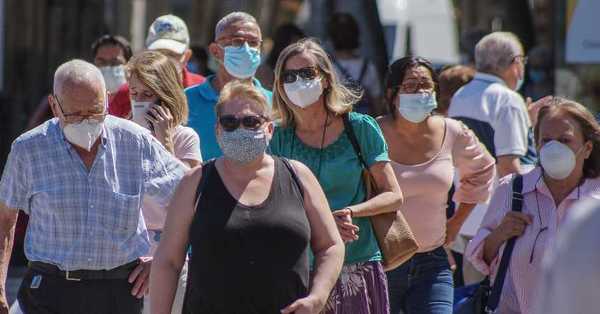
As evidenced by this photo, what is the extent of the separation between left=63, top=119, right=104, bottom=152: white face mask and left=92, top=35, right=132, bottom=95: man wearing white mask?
137 inches

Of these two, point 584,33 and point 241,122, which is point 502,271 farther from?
point 584,33

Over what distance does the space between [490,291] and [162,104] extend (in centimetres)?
164

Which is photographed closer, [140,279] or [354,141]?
[140,279]

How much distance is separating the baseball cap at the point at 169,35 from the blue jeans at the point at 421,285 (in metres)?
2.56

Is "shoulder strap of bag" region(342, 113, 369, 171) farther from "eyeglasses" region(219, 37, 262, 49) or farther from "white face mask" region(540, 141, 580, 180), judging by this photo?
"eyeglasses" region(219, 37, 262, 49)

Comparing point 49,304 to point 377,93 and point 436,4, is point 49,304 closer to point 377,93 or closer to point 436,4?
point 377,93

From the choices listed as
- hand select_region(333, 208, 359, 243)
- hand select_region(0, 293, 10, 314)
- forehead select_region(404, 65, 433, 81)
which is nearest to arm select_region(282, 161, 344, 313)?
hand select_region(333, 208, 359, 243)

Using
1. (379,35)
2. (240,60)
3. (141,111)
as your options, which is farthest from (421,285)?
(379,35)

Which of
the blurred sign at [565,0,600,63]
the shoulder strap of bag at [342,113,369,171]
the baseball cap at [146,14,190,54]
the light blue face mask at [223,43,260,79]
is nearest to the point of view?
the shoulder strap of bag at [342,113,369,171]

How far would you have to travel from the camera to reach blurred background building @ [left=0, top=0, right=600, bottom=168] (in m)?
12.4

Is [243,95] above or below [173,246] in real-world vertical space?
above

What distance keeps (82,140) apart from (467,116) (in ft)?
11.2

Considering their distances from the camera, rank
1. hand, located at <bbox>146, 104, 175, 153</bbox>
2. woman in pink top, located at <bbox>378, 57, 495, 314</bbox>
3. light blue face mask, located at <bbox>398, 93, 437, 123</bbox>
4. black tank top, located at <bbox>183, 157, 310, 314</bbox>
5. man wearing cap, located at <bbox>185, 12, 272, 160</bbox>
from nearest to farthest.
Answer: black tank top, located at <bbox>183, 157, 310, 314</bbox>
hand, located at <bbox>146, 104, 175, 153</bbox>
woman in pink top, located at <bbox>378, 57, 495, 314</bbox>
light blue face mask, located at <bbox>398, 93, 437, 123</bbox>
man wearing cap, located at <bbox>185, 12, 272, 160</bbox>

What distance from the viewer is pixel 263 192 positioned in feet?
16.8
